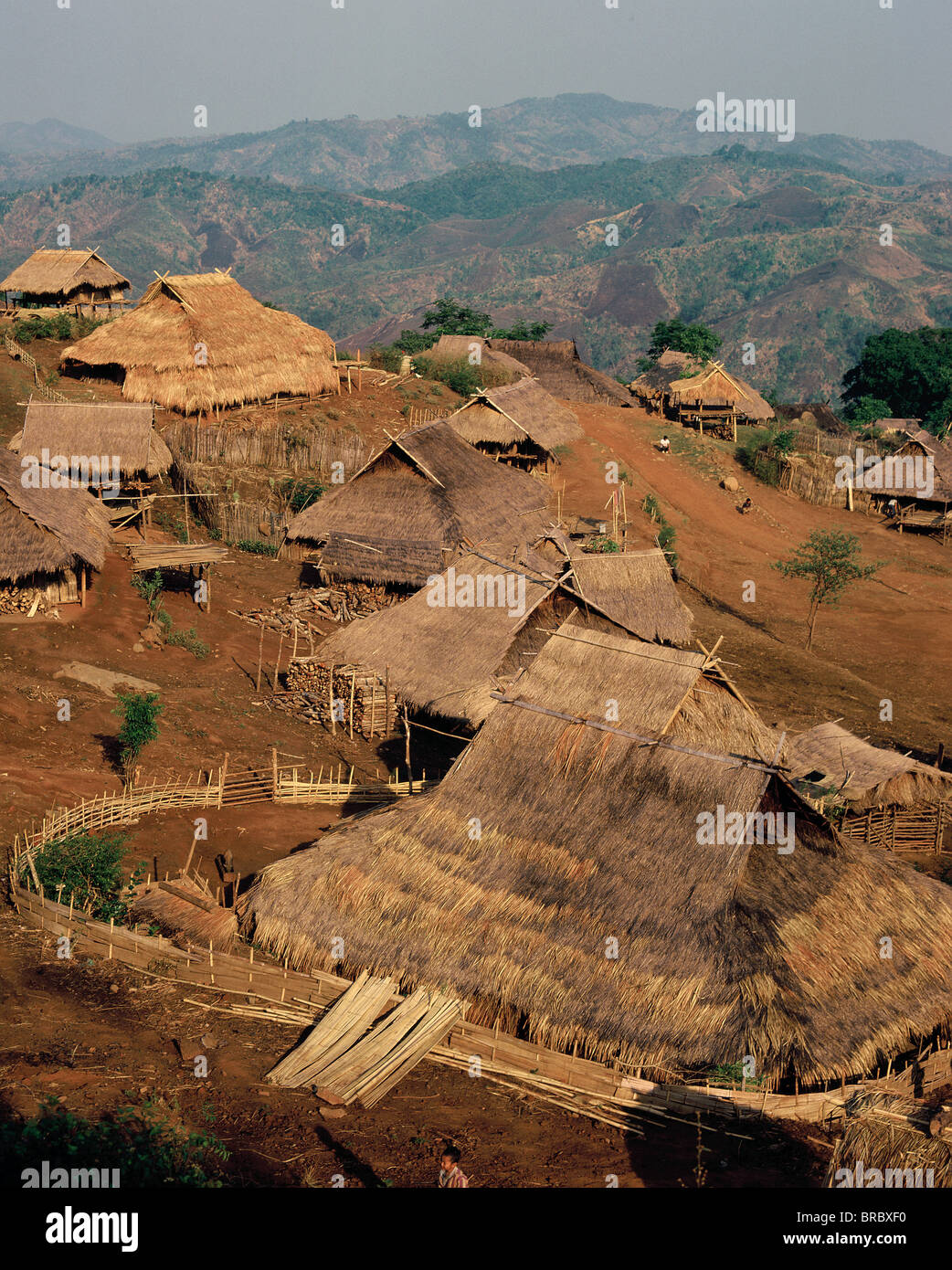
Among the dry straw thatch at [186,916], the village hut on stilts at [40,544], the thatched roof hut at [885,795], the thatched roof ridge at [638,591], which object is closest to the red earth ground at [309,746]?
the village hut on stilts at [40,544]

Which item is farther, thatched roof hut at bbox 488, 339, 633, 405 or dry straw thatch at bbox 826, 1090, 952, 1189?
thatched roof hut at bbox 488, 339, 633, 405

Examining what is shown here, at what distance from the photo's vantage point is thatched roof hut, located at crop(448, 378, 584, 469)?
35.8m

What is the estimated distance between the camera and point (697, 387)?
45312 mm

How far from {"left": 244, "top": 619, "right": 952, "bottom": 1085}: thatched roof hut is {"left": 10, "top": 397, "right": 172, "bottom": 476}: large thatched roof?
1572 cm

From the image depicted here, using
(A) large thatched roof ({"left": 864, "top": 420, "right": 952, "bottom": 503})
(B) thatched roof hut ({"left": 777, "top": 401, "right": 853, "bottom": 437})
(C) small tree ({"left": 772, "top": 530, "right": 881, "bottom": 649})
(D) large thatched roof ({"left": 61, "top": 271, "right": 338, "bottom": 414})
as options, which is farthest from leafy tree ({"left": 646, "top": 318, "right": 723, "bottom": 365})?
(C) small tree ({"left": 772, "top": 530, "right": 881, "bottom": 649})

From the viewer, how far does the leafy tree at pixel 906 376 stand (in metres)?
58.3

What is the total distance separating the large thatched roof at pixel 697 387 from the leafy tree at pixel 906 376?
964cm

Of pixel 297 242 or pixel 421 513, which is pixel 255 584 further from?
pixel 297 242

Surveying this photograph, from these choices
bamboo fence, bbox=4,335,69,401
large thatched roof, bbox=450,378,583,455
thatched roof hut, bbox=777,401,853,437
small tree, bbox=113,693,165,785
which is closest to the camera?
small tree, bbox=113,693,165,785

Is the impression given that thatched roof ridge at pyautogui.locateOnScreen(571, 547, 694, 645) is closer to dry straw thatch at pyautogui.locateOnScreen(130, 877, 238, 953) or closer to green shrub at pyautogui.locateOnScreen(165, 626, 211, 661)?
green shrub at pyautogui.locateOnScreen(165, 626, 211, 661)

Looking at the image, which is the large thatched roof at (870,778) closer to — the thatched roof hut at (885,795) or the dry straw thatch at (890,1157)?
the thatched roof hut at (885,795)
